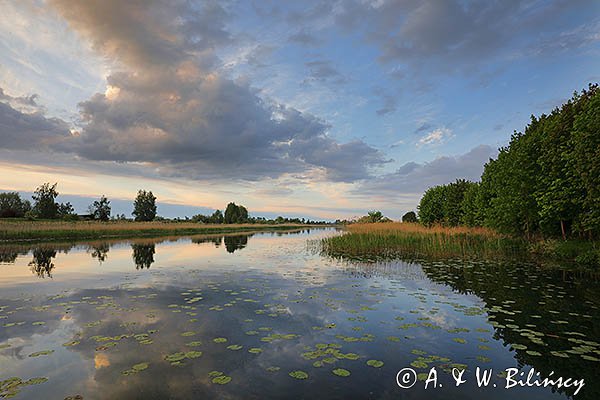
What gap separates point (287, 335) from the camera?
774cm

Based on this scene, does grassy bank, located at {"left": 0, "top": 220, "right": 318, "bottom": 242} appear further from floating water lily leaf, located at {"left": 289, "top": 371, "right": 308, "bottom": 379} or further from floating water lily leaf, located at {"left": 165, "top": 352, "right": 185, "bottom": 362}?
floating water lily leaf, located at {"left": 289, "top": 371, "right": 308, "bottom": 379}

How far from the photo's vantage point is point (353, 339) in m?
7.50

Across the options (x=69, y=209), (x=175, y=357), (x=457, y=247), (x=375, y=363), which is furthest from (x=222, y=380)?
(x=69, y=209)

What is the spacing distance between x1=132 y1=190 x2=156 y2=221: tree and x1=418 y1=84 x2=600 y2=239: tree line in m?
117

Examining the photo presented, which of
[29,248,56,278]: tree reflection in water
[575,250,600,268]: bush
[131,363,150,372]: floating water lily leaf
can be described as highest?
[575,250,600,268]: bush

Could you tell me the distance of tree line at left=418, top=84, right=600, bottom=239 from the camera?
18.5 m

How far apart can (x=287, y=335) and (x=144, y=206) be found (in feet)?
425

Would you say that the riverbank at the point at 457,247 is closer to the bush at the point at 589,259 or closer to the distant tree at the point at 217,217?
the bush at the point at 589,259

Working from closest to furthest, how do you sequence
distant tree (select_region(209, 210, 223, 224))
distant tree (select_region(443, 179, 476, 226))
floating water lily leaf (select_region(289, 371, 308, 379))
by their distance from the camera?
floating water lily leaf (select_region(289, 371, 308, 379)) < distant tree (select_region(443, 179, 476, 226)) < distant tree (select_region(209, 210, 223, 224))

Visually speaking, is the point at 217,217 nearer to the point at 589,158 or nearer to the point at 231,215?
the point at 231,215

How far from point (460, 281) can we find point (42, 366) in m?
15.2

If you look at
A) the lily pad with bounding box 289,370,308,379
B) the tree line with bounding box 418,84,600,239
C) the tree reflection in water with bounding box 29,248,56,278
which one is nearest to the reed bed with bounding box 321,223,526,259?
the tree line with bounding box 418,84,600,239

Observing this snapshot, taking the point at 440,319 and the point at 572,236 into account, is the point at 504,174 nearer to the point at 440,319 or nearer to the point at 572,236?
the point at 572,236

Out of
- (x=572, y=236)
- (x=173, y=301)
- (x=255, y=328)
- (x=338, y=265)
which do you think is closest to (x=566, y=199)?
(x=572, y=236)
